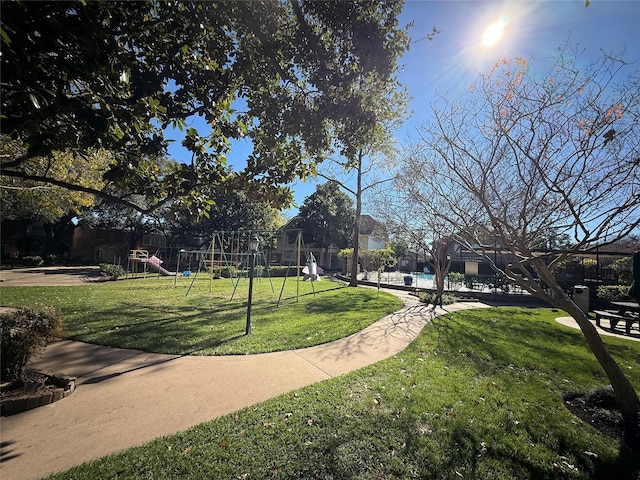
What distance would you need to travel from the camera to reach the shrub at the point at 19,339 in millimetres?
4020

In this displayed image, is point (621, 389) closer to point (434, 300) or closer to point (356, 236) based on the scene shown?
point (434, 300)

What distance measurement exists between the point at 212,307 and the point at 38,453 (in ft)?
29.6

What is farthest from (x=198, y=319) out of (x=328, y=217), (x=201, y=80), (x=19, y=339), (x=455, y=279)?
(x=328, y=217)

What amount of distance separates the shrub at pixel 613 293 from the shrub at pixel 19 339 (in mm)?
21459

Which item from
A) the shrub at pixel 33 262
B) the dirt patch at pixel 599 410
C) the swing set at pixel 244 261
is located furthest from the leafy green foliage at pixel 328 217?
the dirt patch at pixel 599 410

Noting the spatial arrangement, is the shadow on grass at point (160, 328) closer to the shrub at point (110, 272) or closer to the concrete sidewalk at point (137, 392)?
the concrete sidewalk at point (137, 392)

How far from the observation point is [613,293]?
14922mm

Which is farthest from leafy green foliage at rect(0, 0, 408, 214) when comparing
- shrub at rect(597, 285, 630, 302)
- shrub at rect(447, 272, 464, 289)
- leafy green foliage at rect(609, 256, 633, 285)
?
leafy green foliage at rect(609, 256, 633, 285)

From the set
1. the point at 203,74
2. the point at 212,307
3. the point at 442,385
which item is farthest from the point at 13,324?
the point at 212,307

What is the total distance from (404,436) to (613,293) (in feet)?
59.0

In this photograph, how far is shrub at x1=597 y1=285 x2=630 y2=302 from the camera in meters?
14.5

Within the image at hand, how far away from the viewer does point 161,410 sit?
3.95 meters

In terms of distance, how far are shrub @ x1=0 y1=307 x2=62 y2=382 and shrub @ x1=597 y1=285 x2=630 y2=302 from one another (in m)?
21.5

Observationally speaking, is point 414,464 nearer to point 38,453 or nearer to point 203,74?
point 38,453
